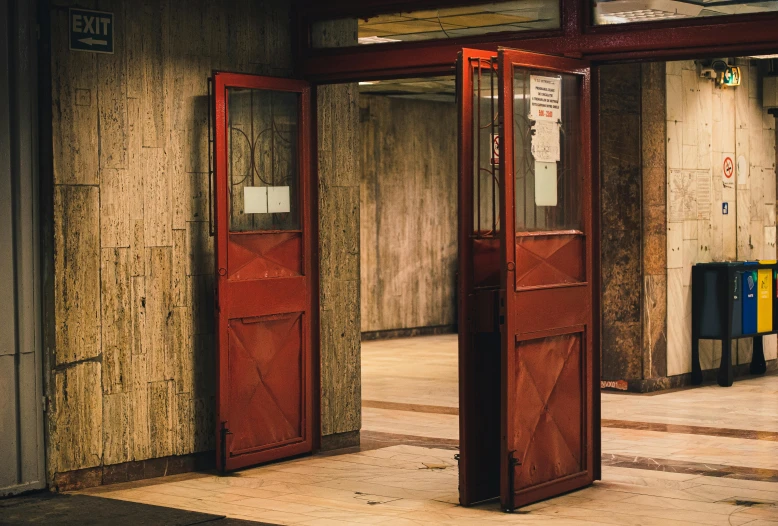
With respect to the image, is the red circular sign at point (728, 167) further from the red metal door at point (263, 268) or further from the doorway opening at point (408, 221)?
the red metal door at point (263, 268)

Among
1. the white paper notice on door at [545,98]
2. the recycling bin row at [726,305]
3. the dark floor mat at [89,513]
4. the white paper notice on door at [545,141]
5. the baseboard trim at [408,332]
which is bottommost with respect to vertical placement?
the baseboard trim at [408,332]

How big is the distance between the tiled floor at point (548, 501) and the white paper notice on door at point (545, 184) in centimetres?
159

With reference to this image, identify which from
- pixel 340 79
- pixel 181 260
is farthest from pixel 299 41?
pixel 181 260

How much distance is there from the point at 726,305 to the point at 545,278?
5.35 meters

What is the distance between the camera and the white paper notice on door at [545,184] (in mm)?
6879

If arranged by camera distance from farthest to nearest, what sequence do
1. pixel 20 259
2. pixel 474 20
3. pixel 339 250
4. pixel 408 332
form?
pixel 408 332
pixel 339 250
pixel 474 20
pixel 20 259

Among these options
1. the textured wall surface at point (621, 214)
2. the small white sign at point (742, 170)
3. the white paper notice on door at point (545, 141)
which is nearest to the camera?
the white paper notice on door at point (545, 141)

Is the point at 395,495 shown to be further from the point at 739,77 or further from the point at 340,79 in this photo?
the point at 739,77

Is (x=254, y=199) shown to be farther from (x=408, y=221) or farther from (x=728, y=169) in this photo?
(x=408, y=221)

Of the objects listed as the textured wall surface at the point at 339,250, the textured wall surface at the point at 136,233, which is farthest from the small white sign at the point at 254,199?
the textured wall surface at the point at 339,250

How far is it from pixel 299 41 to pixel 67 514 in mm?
3419

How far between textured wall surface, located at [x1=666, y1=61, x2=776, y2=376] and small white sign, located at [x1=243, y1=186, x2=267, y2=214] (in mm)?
4763

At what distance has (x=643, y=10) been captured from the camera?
6.98 m

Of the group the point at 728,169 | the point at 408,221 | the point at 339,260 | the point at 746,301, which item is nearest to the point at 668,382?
the point at 746,301
